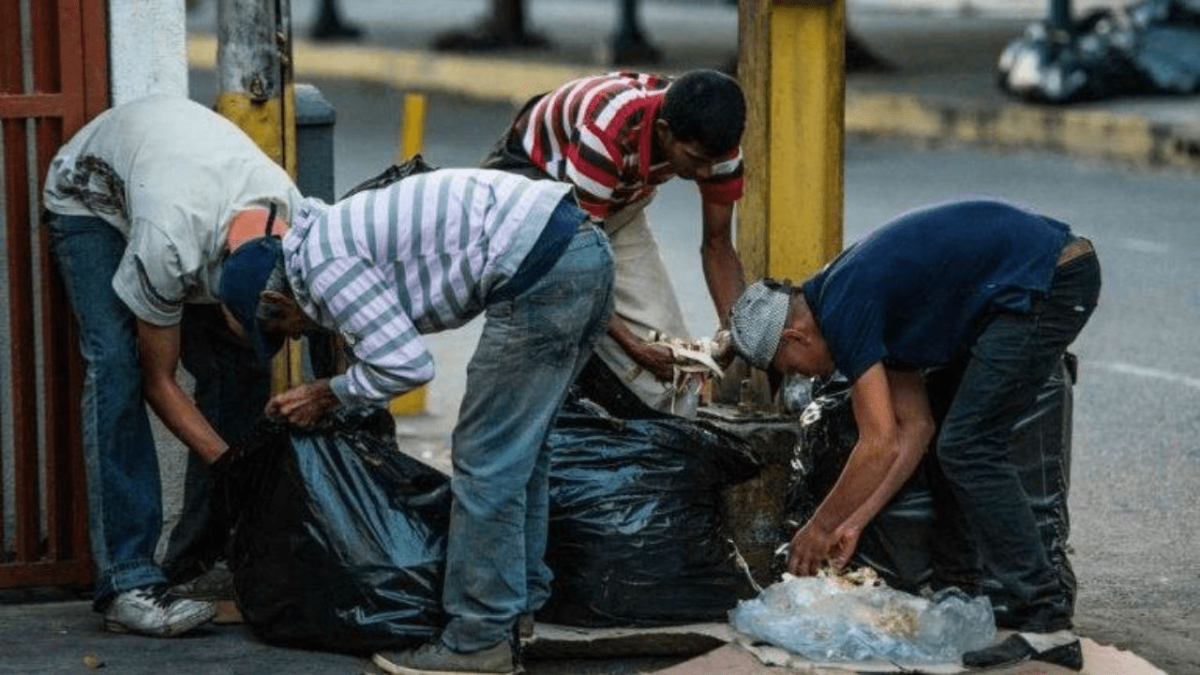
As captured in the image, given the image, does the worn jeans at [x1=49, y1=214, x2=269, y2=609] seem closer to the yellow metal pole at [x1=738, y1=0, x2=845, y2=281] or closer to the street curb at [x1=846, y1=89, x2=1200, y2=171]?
the yellow metal pole at [x1=738, y1=0, x2=845, y2=281]

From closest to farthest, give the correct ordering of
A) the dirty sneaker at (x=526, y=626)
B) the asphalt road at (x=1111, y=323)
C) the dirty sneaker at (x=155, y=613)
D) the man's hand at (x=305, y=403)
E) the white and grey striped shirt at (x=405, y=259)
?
the white and grey striped shirt at (x=405, y=259)
the man's hand at (x=305, y=403)
the dirty sneaker at (x=526, y=626)
the dirty sneaker at (x=155, y=613)
the asphalt road at (x=1111, y=323)

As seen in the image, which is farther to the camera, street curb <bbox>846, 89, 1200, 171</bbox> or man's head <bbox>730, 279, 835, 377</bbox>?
street curb <bbox>846, 89, 1200, 171</bbox>

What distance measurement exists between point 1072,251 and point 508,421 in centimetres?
126

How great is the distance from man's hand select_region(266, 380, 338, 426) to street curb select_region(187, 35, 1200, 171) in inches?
301

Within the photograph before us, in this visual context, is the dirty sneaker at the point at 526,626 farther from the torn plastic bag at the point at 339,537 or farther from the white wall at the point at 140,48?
the white wall at the point at 140,48

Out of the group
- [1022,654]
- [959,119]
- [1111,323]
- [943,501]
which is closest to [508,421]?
[943,501]

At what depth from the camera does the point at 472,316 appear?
4949 millimetres

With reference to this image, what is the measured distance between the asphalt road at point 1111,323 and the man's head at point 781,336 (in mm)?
1038

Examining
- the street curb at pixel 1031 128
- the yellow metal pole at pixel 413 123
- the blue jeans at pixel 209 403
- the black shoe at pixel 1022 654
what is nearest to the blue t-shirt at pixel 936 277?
the black shoe at pixel 1022 654

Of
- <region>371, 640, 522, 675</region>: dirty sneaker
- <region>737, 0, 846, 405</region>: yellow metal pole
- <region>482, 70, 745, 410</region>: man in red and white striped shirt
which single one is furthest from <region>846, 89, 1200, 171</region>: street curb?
<region>371, 640, 522, 675</region>: dirty sneaker

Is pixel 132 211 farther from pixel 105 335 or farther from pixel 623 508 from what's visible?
pixel 623 508

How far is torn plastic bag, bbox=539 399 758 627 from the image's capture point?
538 cm

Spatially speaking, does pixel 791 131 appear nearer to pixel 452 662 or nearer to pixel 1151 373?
pixel 452 662

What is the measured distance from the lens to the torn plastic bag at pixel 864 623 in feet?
16.9
